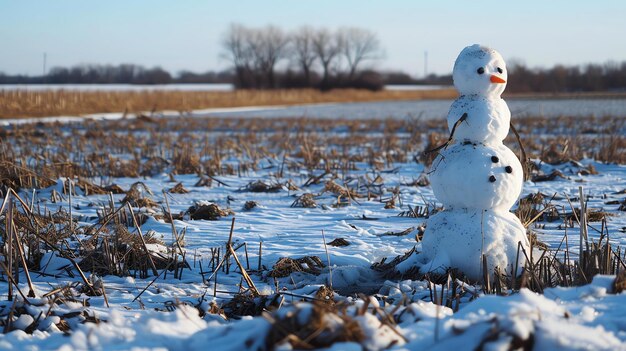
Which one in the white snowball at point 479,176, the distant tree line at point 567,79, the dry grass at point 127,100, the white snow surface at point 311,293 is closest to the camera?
the white snow surface at point 311,293

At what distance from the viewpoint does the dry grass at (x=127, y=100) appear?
2262cm

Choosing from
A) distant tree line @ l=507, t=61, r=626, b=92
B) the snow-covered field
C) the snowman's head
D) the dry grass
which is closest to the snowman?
the snowman's head

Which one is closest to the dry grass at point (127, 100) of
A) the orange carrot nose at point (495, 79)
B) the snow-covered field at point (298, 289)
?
the snow-covered field at point (298, 289)

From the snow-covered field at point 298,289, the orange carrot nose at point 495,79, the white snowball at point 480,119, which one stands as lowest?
the snow-covered field at point 298,289

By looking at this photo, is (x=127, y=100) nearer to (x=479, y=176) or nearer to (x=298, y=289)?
(x=298, y=289)

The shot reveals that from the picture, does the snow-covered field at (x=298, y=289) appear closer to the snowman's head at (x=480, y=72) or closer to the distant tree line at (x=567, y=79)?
the snowman's head at (x=480, y=72)

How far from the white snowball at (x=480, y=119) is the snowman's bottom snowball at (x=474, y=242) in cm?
42

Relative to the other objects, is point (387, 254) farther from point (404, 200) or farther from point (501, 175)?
point (404, 200)

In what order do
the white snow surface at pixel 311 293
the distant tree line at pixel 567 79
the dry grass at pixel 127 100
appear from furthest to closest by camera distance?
the distant tree line at pixel 567 79 → the dry grass at pixel 127 100 → the white snow surface at pixel 311 293

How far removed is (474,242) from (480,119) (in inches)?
26.8

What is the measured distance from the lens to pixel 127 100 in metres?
Answer: 27.9

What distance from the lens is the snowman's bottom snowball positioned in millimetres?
3582

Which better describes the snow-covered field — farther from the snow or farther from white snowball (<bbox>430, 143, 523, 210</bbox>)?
white snowball (<bbox>430, 143, 523, 210</bbox>)

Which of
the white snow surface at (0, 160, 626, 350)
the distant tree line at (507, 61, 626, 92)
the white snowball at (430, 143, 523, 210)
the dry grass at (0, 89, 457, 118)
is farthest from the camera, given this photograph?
the distant tree line at (507, 61, 626, 92)
